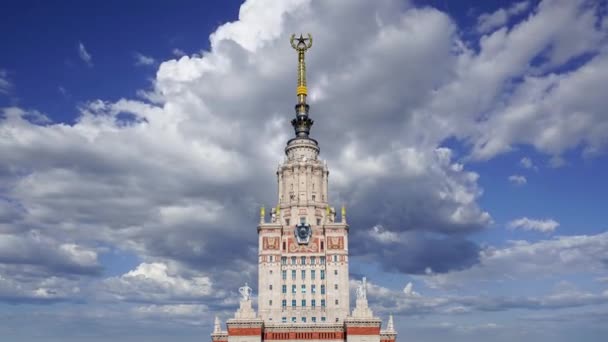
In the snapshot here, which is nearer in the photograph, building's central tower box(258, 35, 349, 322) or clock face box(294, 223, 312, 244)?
building's central tower box(258, 35, 349, 322)

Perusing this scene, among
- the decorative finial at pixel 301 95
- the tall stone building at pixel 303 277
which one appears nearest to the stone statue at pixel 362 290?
the tall stone building at pixel 303 277

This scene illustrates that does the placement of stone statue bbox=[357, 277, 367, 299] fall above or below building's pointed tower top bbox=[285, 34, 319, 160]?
below

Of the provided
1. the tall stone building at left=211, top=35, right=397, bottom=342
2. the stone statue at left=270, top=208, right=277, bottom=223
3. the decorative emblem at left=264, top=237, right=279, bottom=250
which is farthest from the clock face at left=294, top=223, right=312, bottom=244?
the stone statue at left=270, top=208, right=277, bottom=223

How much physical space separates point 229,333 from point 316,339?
774 inches

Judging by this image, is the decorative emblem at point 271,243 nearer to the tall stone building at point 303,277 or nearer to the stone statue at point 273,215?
the tall stone building at point 303,277

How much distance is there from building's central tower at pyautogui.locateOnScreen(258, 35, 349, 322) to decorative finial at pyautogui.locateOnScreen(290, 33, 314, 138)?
28.8 ft

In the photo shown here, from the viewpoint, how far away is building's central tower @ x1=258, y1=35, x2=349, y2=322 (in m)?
134

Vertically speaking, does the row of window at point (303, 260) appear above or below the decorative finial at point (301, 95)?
below

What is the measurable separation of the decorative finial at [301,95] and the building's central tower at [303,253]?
8779 millimetres

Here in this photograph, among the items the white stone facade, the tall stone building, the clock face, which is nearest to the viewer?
the tall stone building

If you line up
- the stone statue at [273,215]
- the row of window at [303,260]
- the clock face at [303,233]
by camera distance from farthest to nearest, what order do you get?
the stone statue at [273,215] → the clock face at [303,233] → the row of window at [303,260]

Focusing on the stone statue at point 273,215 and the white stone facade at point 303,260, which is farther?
the stone statue at point 273,215

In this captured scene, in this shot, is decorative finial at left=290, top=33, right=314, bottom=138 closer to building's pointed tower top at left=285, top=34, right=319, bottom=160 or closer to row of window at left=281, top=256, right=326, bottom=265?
building's pointed tower top at left=285, top=34, right=319, bottom=160

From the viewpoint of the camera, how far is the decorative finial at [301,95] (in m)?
154
